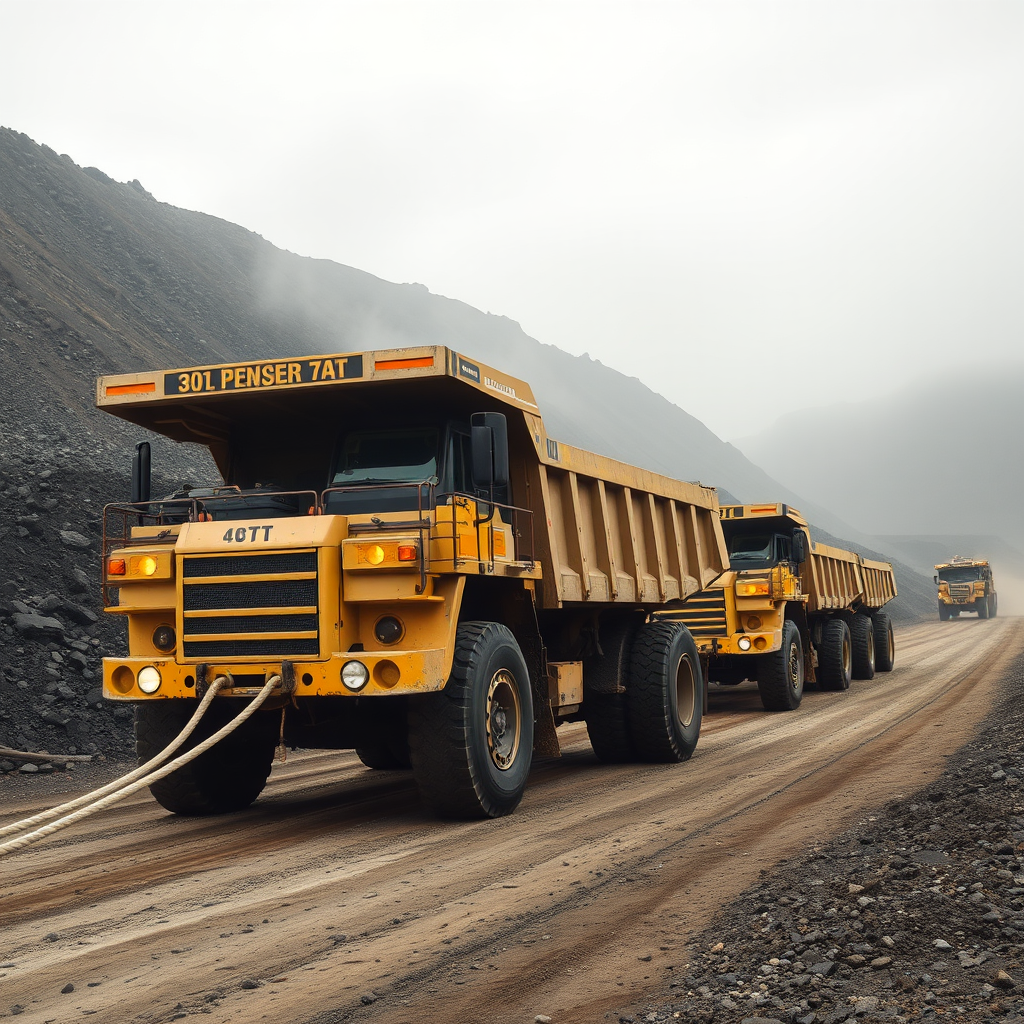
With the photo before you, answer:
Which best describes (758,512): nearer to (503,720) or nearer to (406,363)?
(503,720)

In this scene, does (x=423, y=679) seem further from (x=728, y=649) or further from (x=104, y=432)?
(x=104, y=432)

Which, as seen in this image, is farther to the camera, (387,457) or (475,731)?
(387,457)

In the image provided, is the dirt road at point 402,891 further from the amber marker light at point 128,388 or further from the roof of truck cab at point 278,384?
the amber marker light at point 128,388

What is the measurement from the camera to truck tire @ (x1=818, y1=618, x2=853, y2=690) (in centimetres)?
1889

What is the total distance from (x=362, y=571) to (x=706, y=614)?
30.0 feet

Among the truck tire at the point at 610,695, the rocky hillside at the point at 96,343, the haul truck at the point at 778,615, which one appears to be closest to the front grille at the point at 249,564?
the truck tire at the point at 610,695

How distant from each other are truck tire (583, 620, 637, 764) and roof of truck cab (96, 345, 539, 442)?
2720 millimetres

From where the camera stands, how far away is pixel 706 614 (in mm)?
15148

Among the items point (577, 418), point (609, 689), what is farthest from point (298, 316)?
point (609, 689)

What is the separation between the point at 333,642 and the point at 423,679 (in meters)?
0.62

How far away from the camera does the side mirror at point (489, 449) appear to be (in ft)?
23.8

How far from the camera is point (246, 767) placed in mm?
8297

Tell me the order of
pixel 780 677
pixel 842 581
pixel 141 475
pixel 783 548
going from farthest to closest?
1. pixel 842 581
2. pixel 783 548
3. pixel 780 677
4. pixel 141 475

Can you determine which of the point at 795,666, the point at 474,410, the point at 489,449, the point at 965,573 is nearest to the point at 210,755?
the point at 489,449
